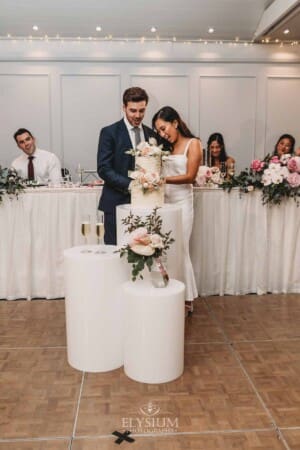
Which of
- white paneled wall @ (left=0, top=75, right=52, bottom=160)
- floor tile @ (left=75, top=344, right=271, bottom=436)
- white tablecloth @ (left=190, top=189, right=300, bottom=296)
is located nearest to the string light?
white paneled wall @ (left=0, top=75, right=52, bottom=160)

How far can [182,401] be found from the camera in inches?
104

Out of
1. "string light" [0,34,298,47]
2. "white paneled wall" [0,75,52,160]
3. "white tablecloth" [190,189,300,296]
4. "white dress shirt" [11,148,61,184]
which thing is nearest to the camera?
"white tablecloth" [190,189,300,296]

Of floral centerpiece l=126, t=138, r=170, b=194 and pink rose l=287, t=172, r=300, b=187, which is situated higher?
floral centerpiece l=126, t=138, r=170, b=194

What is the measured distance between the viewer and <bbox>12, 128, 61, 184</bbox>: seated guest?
5.51 m

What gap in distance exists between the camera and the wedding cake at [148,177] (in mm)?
3158

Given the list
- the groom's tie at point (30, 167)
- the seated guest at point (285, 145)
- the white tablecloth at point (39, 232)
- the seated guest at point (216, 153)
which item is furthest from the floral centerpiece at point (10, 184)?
the seated guest at point (285, 145)

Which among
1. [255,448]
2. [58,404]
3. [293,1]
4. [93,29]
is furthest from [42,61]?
[255,448]

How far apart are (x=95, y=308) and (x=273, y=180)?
7.25 ft

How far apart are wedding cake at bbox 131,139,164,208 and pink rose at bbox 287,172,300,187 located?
63.0 inches

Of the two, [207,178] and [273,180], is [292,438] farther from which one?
[207,178]

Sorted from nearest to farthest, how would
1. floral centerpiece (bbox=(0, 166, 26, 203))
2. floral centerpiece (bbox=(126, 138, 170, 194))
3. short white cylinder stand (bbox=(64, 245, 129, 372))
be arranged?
short white cylinder stand (bbox=(64, 245, 129, 372)), floral centerpiece (bbox=(126, 138, 170, 194)), floral centerpiece (bbox=(0, 166, 26, 203))

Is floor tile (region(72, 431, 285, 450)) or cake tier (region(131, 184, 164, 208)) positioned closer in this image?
floor tile (region(72, 431, 285, 450))

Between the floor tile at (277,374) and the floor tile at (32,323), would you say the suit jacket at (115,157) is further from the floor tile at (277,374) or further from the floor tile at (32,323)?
the floor tile at (277,374)

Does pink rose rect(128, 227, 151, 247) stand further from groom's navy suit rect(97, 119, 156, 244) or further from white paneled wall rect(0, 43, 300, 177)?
white paneled wall rect(0, 43, 300, 177)
